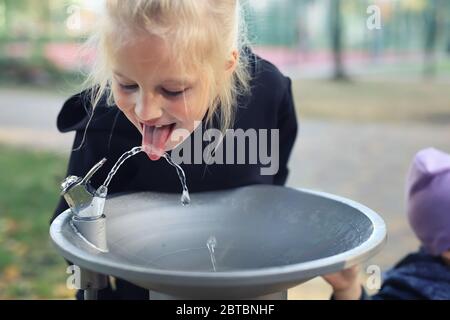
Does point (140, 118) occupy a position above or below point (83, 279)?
→ above

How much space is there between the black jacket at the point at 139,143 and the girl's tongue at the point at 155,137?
5.2 inches

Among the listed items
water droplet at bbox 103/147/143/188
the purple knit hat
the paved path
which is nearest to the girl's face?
water droplet at bbox 103/147/143/188

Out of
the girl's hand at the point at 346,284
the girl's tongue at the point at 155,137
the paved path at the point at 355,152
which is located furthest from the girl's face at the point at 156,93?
the paved path at the point at 355,152

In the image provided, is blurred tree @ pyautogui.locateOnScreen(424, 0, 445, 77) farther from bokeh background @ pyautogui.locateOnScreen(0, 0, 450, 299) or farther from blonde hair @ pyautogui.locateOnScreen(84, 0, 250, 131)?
blonde hair @ pyautogui.locateOnScreen(84, 0, 250, 131)

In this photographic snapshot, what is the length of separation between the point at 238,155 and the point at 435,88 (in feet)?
20.3

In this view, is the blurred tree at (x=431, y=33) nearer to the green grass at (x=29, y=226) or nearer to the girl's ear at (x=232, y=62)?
the green grass at (x=29, y=226)

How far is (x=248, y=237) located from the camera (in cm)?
114

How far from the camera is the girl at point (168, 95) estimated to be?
37.9 inches

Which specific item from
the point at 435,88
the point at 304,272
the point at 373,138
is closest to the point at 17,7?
the point at 373,138

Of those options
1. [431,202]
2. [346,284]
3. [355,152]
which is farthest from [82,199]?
[355,152]

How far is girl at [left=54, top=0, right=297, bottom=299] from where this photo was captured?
0.96 meters
